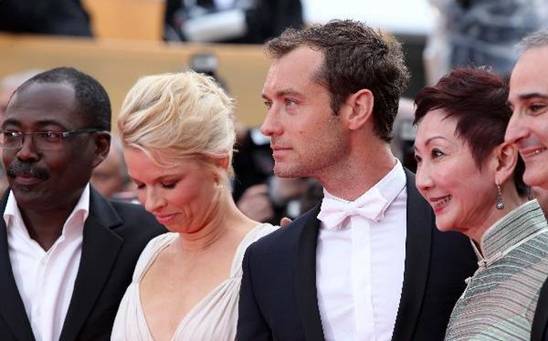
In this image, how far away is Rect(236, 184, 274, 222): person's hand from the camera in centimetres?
540

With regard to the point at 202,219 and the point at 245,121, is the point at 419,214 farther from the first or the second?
the point at 245,121

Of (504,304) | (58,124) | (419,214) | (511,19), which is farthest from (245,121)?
(504,304)

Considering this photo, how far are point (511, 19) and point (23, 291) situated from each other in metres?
3.78

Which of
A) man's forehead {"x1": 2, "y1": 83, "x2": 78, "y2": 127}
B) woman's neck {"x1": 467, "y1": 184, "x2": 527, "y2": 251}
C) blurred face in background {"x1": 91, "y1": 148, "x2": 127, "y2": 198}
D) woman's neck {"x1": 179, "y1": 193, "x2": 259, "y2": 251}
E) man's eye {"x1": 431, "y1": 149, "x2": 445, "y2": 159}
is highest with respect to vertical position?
man's eye {"x1": 431, "y1": 149, "x2": 445, "y2": 159}

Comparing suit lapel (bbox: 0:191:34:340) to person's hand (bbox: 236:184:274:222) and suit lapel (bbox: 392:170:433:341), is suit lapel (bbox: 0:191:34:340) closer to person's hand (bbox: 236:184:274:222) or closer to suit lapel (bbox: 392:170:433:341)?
suit lapel (bbox: 392:170:433:341)

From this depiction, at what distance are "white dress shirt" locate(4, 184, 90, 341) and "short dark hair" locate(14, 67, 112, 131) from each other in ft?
0.82

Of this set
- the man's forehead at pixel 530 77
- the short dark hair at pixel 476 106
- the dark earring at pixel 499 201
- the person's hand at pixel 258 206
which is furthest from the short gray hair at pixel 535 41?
the person's hand at pixel 258 206

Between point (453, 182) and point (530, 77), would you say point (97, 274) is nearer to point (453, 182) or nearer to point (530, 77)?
point (453, 182)

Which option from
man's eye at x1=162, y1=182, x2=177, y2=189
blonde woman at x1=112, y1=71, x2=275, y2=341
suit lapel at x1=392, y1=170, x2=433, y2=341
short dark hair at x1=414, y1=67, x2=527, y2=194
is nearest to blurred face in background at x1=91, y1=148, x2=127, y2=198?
blonde woman at x1=112, y1=71, x2=275, y2=341

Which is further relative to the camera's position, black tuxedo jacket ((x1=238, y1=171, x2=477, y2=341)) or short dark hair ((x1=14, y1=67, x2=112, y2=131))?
short dark hair ((x1=14, y1=67, x2=112, y2=131))

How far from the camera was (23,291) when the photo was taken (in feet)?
13.8

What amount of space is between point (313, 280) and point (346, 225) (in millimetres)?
212

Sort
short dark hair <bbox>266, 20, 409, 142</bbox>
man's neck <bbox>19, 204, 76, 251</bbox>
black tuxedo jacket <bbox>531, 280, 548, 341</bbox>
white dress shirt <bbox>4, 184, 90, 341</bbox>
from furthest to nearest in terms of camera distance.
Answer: man's neck <bbox>19, 204, 76, 251</bbox>
white dress shirt <bbox>4, 184, 90, 341</bbox>
short dark hair <bbox>266, 20, 409, 142</bbox>
black tuxedo jacket <bbox>531, 280, 548, 341</bbox>

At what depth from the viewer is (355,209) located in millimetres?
3625
